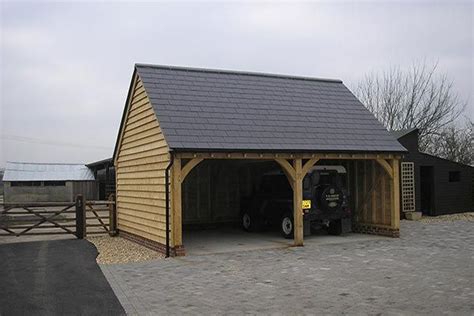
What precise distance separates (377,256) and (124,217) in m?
8.50

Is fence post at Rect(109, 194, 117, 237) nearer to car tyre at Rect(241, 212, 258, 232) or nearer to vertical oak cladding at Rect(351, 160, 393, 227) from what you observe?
car tyre at Rect(241, 212, 258, 232)

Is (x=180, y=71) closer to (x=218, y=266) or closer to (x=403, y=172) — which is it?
(x=218, y=266)

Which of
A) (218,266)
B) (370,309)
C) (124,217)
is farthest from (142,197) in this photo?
(370,309)

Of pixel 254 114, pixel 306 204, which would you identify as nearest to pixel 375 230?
pixel 306 204

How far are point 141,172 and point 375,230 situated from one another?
→ 7.44 meters

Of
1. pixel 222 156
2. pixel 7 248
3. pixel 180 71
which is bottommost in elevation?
pixel 7 248

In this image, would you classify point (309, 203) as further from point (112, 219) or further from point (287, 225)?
point (112, 219)

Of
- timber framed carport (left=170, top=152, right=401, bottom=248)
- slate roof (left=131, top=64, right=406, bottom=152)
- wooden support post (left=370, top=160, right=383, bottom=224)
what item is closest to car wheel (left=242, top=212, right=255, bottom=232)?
timber framed carport (left=170, top=152, right=401, bottom=248)

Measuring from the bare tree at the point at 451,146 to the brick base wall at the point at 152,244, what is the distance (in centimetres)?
2785

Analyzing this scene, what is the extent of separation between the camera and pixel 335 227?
15508 mm

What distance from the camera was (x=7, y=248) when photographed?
549 inches

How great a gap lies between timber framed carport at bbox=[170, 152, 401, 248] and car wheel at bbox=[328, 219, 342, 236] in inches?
44.3

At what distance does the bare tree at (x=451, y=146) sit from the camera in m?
37.2

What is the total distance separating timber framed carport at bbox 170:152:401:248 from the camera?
11742mm
